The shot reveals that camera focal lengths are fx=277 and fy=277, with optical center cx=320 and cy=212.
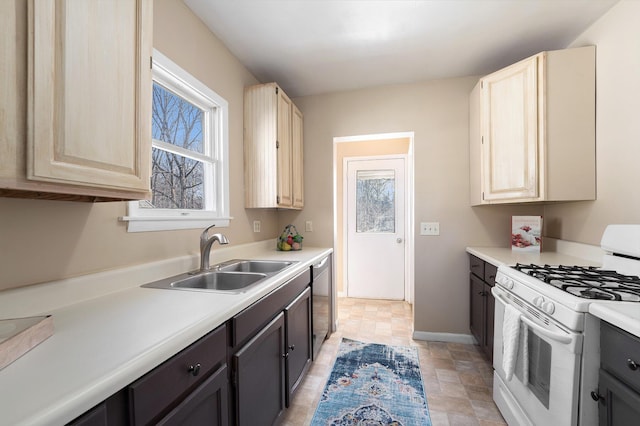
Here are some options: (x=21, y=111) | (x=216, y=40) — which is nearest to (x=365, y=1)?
(x=216, y=40)

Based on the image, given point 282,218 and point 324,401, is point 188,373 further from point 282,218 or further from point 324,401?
point 282,218

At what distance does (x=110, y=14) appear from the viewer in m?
0.90

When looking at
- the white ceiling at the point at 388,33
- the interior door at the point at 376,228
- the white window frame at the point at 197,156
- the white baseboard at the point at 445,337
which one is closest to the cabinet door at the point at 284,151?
the white ceiling at the point at 388,33

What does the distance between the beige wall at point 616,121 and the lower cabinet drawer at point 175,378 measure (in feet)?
7.23

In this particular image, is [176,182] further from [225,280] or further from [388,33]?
[388,33]

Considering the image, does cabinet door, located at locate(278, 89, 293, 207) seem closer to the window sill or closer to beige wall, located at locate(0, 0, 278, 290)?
beige wall, located at locate(0, 0, 278, 290)

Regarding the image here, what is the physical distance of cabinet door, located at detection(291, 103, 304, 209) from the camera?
2680mm

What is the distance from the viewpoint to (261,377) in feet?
4.12

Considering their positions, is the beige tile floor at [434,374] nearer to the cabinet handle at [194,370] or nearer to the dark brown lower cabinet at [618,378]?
the dark brown lower cabinet at [618,378]

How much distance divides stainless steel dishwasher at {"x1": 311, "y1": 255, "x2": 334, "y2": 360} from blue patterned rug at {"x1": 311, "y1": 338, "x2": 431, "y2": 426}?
0.23m

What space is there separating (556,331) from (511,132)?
5.02 feet

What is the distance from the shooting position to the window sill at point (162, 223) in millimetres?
1313

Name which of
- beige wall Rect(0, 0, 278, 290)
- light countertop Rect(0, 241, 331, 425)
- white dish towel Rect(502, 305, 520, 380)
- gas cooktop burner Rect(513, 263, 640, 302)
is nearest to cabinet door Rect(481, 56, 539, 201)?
gas cooktop burner Rect(513, 263, 640, 302)

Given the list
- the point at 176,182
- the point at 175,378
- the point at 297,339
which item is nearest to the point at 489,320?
the point at 297,339
